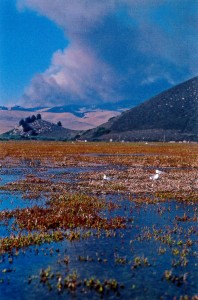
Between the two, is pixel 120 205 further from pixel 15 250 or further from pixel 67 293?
pixel 67 293

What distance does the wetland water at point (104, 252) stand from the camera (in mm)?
11930

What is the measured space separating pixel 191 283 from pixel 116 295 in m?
2.33

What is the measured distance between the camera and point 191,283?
12414mm

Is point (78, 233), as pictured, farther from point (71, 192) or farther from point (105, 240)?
point (71, 192)

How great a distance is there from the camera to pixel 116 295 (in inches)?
453

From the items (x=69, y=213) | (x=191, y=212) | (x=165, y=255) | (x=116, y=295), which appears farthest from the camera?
(x=191, y=212)

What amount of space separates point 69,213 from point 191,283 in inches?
381

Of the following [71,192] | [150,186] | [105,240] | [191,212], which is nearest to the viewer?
[105,240]

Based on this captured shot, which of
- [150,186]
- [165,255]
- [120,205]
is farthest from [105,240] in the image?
[150,186]

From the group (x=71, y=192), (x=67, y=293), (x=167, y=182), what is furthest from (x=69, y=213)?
(x=167, y=182)

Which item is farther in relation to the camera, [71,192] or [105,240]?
[71,192]

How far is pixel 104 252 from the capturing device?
49.7 feet

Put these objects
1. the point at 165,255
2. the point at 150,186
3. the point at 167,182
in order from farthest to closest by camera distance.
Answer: the point at 167,182 → the point at 150,186 → the point at 165,255

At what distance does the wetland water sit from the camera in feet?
39.1
